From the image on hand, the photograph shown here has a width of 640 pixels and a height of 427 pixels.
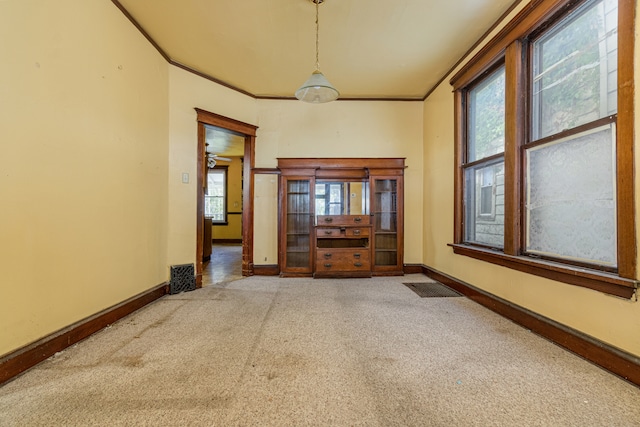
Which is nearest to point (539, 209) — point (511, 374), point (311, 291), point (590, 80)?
point (590, 80)

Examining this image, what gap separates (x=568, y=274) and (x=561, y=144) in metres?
1.00

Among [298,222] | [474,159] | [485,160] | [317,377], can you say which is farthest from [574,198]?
[298,222]

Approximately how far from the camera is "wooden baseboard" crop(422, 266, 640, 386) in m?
1.55

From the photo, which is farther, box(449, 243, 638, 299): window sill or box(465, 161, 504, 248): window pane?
box(465, 161, 504, 248): window pane

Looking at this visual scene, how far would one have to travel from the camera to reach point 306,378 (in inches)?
62.2

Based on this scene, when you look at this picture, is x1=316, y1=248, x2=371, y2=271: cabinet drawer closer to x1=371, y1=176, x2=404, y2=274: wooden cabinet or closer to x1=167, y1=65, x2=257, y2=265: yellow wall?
x1=371, y1=176, x2=404, y2=274: wooden cabinet

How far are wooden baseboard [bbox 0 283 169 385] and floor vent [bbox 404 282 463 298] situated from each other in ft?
10.4

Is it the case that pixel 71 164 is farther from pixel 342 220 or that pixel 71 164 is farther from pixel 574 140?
pixel 574 140

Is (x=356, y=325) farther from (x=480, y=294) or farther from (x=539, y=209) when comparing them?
(x=539, y=209)

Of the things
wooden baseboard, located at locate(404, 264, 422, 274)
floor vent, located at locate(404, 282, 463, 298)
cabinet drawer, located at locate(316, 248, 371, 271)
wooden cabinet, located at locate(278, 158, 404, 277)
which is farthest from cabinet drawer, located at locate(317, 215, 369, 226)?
floor vent, located at locate(404, 282, 463, 298)

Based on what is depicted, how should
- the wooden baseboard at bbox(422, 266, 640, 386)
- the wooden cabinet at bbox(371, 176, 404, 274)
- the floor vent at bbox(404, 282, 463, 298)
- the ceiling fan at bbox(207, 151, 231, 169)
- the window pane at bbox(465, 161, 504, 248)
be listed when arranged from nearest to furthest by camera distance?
the wooden baseboard at bbox(422, 266, 640, 386) → the window pane at bbox(465, 161, 504, 248) → the floor vent at bbox(404, 282, 463, 298) → the wooden cabinet at bbox(371, 176, 404, 274) → the ceiling fan at bbox(207, 151, 231, 169)

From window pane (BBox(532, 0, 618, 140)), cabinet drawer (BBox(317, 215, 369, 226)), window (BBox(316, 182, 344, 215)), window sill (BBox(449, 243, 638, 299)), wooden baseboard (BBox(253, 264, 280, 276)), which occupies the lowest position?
wooden baseboard (BBox(253, 264, 280, 276))

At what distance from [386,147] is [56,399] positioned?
4.54 m

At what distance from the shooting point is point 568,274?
75.4 inches
